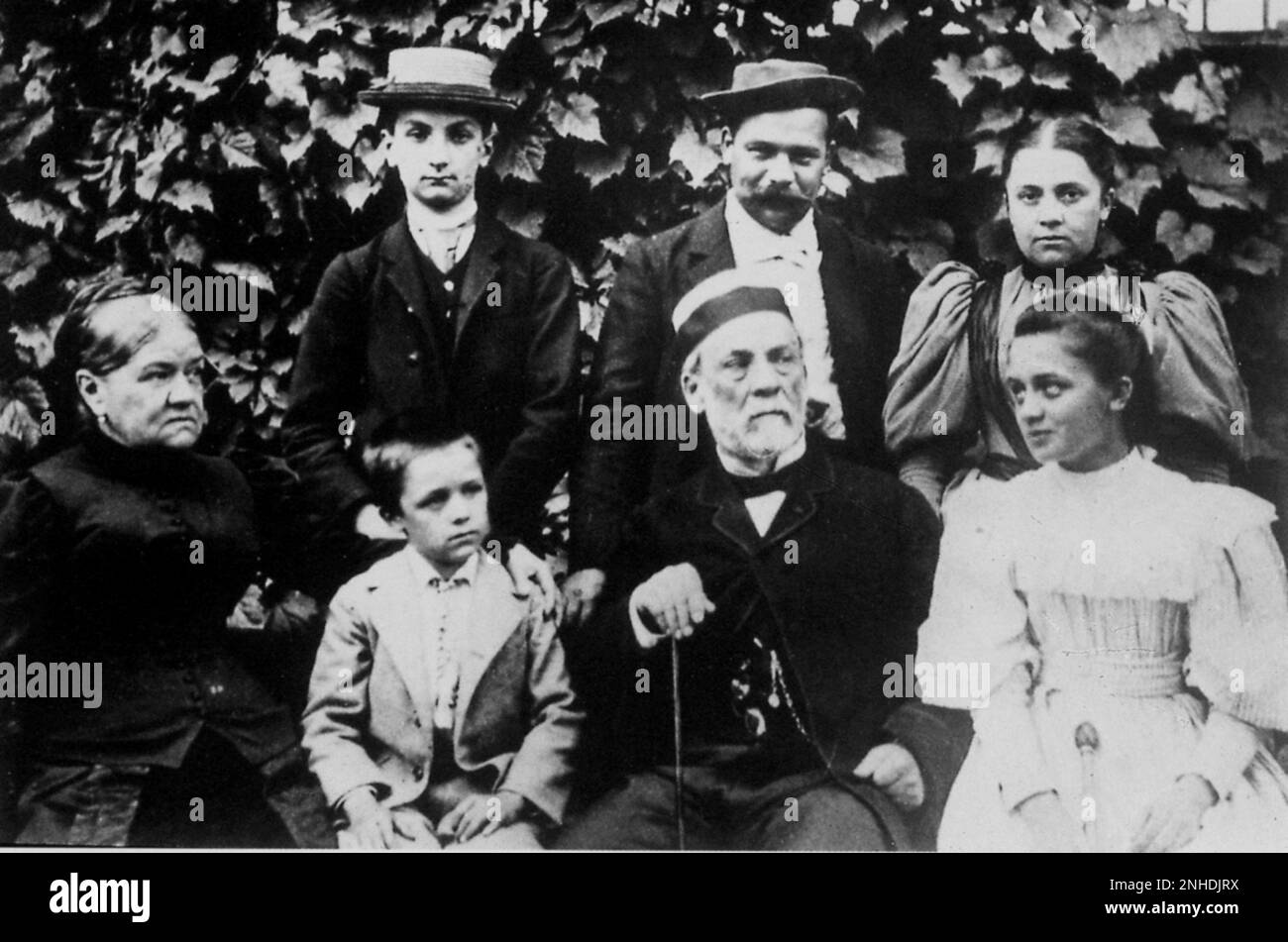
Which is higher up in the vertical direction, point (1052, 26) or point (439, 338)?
point (1052, 26)

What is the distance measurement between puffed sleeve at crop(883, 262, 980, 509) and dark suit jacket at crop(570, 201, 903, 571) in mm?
50

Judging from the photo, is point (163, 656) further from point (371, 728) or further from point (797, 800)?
point (797, 800)

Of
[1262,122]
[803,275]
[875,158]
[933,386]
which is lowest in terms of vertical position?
[933,386]

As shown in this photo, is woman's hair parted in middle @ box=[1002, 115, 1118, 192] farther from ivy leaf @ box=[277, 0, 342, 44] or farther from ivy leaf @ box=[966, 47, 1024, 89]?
ivy leaf @ box=[277, 0, 342, 44]

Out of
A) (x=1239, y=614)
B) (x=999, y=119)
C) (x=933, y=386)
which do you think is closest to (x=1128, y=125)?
(x=999, y=119)

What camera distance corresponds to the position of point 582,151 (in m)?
5.34

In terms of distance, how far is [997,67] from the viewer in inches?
211

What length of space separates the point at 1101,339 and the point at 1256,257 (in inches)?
23.0

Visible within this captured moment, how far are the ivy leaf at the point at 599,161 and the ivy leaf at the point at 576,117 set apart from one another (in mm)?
33

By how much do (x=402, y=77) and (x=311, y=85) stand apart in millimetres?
298

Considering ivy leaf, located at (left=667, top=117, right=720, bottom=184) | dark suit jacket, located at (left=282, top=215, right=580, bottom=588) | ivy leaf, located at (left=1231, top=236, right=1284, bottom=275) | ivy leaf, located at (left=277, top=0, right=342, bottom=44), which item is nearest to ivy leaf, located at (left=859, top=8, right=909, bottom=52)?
ivy leaf, located at (left=667, top=117, right=720, bottom=184)

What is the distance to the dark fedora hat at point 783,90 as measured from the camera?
209 inches

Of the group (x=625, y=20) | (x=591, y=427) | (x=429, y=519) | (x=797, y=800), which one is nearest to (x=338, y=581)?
(x=429, y=519)

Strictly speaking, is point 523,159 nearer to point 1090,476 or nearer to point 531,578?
point 531,578
